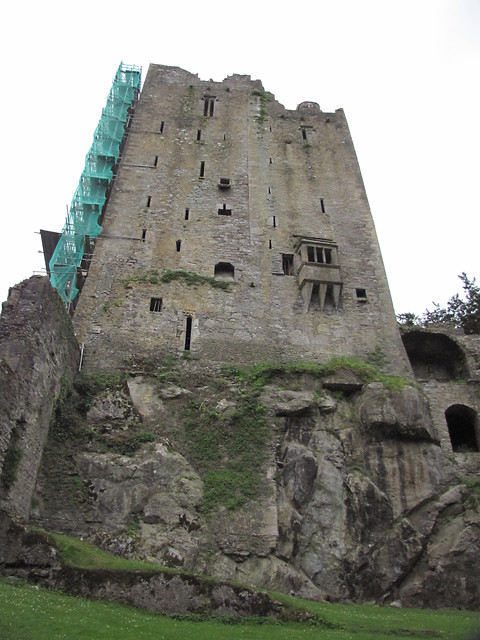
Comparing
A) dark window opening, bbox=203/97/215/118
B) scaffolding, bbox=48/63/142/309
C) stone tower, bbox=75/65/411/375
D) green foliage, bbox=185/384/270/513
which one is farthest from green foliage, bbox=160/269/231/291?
dark window opening, bbox=203/97/215/118

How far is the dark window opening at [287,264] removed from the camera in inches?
1045

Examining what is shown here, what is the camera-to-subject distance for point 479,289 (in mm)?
32625

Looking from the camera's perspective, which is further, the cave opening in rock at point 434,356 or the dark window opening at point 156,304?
the cave opening in rock at point 434,356

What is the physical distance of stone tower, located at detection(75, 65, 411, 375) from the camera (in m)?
23.5

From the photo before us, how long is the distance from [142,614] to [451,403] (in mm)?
15871

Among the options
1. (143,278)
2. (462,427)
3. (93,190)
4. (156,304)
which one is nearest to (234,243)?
(143,278)

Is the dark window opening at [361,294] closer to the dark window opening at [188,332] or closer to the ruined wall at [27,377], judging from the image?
the dark window opening at [188,332]

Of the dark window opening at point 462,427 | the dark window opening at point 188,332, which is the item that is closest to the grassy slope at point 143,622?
the dark window opening at point 462,427

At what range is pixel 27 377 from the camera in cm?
1614

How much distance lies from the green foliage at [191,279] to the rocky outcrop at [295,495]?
4.90 meters

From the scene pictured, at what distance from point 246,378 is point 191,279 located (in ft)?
18.5

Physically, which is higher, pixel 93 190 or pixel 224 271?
pixel 93 190

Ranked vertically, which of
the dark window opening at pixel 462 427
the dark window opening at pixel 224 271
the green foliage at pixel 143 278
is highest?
the dark window opening at pixel 224 271

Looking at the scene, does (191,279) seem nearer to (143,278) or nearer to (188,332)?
(143,278)
